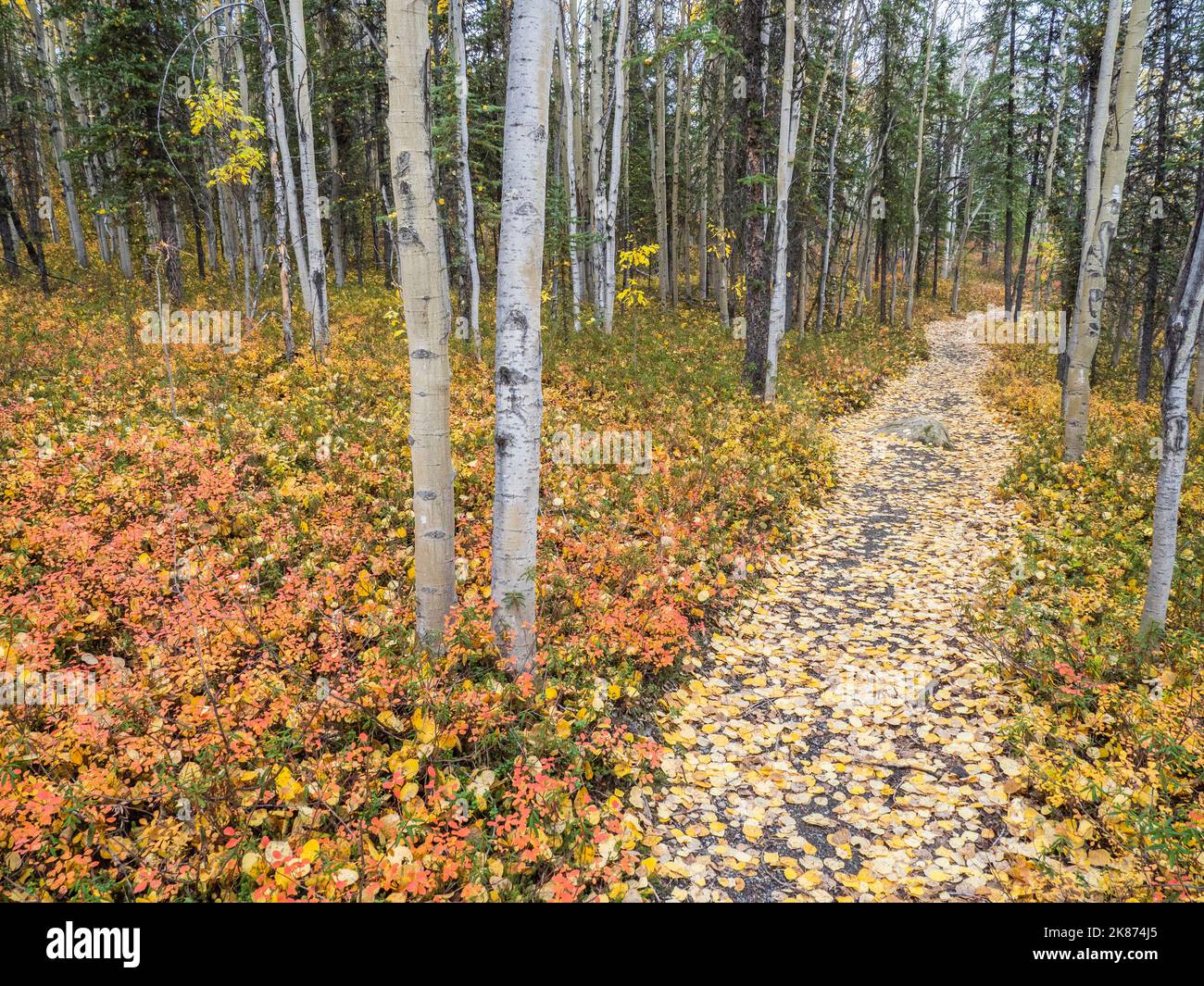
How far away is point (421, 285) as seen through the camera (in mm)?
3764

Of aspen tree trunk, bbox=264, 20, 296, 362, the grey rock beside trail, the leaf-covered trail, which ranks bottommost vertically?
the leaf-covered trail

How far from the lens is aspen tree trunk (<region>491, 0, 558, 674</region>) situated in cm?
362

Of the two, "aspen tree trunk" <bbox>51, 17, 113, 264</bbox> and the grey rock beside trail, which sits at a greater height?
"aspen tree trunk" <bbox>51, 17, 113, 264</bbox>

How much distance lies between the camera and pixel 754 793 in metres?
4.17

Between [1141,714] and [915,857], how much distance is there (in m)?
1.97

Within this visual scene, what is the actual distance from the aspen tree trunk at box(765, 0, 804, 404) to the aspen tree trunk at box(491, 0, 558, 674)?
8.71 m

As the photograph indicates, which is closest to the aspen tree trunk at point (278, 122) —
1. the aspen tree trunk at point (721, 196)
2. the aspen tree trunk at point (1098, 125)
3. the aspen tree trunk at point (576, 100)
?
the aspen tree trunk at point (576, 100)

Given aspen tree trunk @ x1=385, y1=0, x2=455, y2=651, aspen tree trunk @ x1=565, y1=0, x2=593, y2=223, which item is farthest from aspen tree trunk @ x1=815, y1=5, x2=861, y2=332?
aspen tree trunk @ x1=385, y1=0, x2=455, y2=651

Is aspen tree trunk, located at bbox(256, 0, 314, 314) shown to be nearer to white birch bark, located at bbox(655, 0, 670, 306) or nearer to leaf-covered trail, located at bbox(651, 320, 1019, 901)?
leaf-covered trail, located at bbox(651, 320, 1019, 901)

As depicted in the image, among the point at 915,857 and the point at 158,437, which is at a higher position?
the point at 158,437

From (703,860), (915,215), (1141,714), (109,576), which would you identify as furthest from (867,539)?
(915,215)

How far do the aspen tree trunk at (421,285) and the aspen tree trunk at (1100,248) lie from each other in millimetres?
9012
